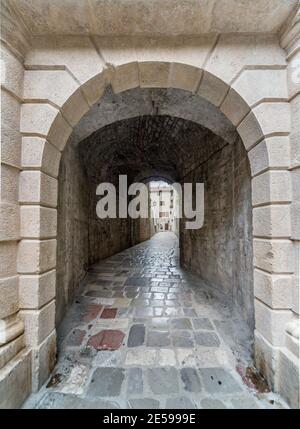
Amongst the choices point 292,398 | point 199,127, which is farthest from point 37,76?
point 292,398

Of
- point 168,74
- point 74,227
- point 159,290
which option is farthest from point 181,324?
point 168,74

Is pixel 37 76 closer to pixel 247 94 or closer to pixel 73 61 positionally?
pixel 73 61

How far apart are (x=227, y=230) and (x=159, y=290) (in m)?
1.59

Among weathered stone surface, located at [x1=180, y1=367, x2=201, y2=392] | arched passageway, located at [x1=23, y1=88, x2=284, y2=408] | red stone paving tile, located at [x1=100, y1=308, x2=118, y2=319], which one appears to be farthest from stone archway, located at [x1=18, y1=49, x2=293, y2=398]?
red stone paving tile, located at [x1=100, y1=308, x2=118, y2=319]

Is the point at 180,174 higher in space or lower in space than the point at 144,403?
higher

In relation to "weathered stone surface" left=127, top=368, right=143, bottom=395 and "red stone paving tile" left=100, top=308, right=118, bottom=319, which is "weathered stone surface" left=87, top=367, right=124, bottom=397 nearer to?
"weathered stone surface" left=127, top=368, right=143, bottom=395

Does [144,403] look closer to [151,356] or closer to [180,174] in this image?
[151,356]

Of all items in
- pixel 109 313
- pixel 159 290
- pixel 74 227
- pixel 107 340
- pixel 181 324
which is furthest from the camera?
pixel 159 290

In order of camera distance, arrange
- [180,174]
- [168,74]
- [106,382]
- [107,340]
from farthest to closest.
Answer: [180,174] → [107,340] → [168,74] → [106,382]

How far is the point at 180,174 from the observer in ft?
16.4

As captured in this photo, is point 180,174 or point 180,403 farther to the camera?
point 180,174

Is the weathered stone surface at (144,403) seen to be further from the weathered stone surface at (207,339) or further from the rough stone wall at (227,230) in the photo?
the rough stone wall at (227,230)

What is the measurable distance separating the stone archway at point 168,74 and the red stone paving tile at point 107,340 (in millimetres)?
490

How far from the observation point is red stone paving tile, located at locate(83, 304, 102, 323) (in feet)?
7.66
